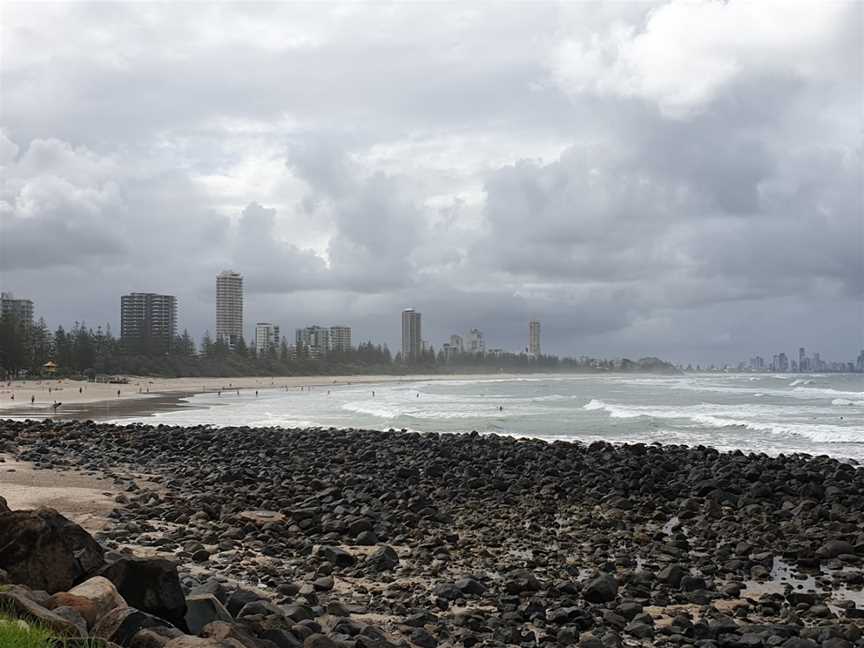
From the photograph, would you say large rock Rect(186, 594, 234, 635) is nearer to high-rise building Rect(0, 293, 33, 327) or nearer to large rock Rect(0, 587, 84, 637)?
large rock Rect(0, 587, 84, 637)

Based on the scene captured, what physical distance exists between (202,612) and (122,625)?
1.07m

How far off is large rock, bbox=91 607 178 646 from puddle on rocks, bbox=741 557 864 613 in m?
6.99

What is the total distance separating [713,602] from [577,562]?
7.26 ft

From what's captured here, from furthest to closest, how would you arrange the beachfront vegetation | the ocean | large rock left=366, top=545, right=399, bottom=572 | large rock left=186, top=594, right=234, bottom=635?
the beachfront vegetation < the ocean < large rock left=366, top=545, right=399, bottom=572 < large rock left=186, top=594, right=234, bottom=635

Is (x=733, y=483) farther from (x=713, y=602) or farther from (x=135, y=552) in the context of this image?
(x=135, y=552)

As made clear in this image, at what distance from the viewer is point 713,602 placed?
350 inches

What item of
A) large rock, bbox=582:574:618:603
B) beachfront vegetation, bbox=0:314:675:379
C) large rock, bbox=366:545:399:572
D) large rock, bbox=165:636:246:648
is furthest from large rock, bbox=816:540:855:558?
beachfront vegetation, bbox=0:314:675:379

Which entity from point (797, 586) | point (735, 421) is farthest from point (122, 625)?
point (735, 421)

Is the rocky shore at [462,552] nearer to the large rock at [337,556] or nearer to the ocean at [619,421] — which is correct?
the large rock at [337,556]

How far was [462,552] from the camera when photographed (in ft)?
36.5

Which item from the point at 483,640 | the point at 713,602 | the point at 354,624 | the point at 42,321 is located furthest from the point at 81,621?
the point at 42,321

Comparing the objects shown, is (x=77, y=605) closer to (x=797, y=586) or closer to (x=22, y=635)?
(x=22, y=635)

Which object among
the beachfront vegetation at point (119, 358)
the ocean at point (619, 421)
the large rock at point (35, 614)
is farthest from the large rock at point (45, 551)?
the beachfront vegetation at point (119, 358)

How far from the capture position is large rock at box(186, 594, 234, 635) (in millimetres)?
6102
